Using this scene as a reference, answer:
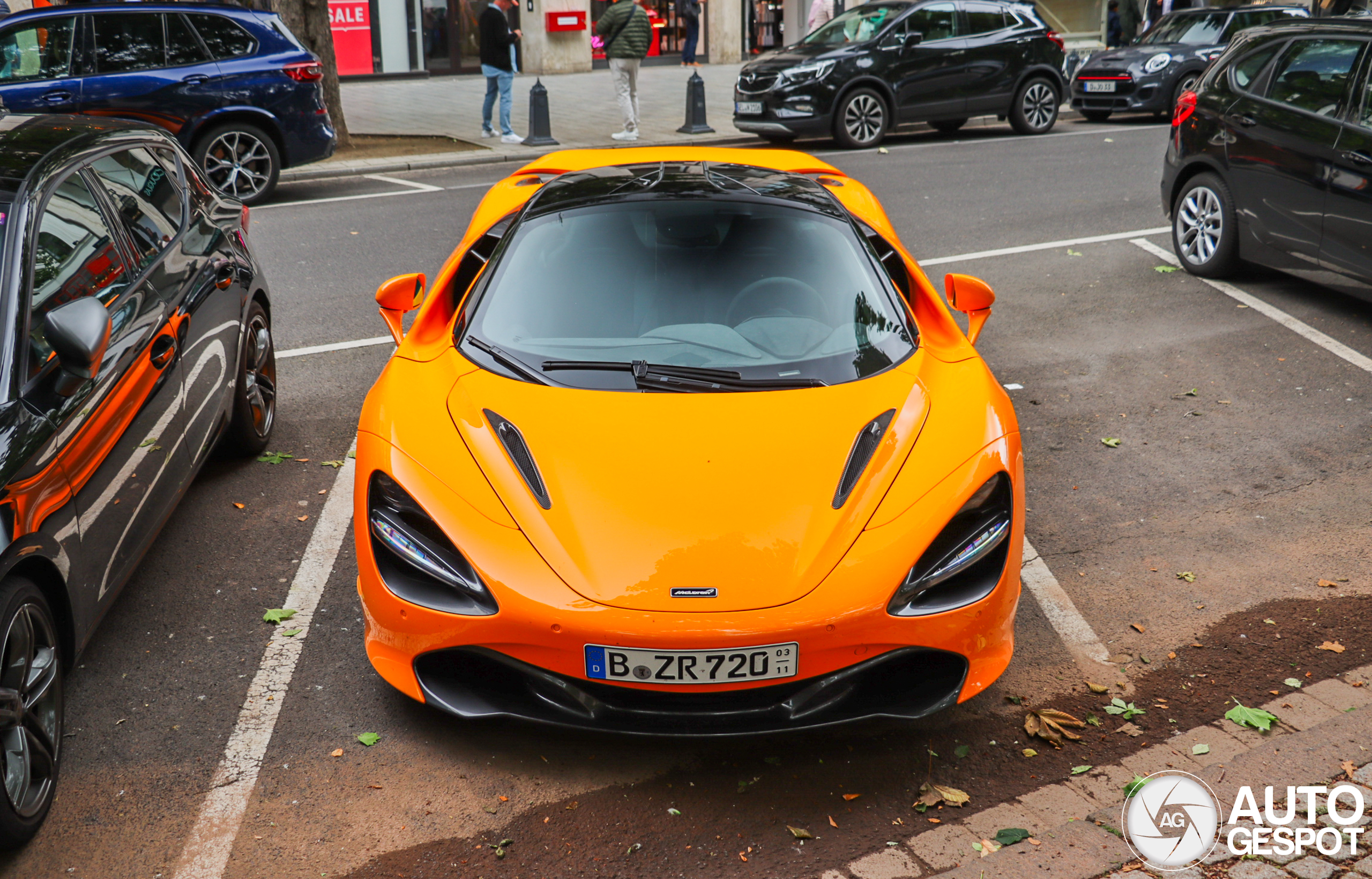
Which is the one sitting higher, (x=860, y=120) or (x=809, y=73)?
→ (x=809, y=73)

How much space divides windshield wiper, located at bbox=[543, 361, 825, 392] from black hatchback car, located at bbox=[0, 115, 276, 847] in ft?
4.64

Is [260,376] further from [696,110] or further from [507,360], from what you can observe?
Result: [696,110]

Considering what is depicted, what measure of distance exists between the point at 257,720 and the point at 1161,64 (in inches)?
677

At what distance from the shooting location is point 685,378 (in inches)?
147

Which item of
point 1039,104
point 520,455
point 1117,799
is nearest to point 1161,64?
point 1039,104

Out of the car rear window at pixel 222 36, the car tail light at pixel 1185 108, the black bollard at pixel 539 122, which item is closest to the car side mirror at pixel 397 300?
the car tail light at pixel 1185 108

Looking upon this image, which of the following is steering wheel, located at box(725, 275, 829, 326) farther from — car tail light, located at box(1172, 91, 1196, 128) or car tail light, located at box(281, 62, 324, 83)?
car tail light, located at box(281, 62, 324, 83)

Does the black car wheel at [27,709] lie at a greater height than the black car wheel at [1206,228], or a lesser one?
lesser

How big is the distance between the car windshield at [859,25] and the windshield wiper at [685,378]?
12871 millimetres

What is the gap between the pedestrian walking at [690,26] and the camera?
2791 cm

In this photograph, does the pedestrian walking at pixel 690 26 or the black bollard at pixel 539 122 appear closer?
the black bollard at pixel 539 122

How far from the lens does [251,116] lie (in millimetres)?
11703

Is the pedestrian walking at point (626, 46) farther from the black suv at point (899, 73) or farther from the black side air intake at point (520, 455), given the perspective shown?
the black side air intake at point (520, 455)

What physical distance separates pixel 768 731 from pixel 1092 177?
37.2ft
